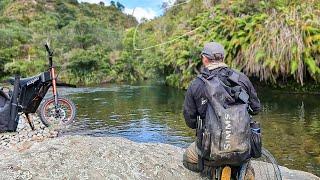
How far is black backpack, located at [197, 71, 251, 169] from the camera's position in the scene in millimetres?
3705

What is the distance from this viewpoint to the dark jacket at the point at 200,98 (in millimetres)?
3910

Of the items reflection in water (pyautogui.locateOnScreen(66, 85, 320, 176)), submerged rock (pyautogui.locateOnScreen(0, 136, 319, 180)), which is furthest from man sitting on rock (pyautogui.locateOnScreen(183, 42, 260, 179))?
reflection in water (pyautogui.locateOnScreen(66, 85, 320, 176))

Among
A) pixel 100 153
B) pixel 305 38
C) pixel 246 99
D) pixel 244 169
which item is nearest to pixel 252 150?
pixel 244 169

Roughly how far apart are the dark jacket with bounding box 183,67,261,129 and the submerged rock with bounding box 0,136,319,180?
569mm

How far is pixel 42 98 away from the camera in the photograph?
977cm

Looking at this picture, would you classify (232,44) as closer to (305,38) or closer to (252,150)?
(305,38)

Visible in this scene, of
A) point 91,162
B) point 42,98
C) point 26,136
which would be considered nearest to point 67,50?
point 42,98

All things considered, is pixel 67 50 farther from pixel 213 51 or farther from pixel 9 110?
pixel 213 51

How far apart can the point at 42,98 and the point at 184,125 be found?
3.99 metres

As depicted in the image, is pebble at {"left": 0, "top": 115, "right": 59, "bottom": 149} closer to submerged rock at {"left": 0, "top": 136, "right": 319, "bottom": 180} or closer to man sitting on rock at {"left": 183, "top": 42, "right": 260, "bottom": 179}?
submerged rock at {"left": 0, "top": 136, "right": 319, "bottom": 180}

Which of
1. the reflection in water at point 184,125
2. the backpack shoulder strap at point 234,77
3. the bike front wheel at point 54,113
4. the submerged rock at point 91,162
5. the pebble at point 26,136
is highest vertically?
the backpack shoulder strap at point 234,77

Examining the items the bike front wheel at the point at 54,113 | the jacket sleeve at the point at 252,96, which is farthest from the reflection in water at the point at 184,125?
the jacket sleeve at the point at 252,96

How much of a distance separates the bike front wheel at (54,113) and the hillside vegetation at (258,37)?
8623 millimetres

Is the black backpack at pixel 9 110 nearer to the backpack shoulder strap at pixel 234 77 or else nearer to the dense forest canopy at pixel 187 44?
the backpack shoulder strap at pixel 234 77
